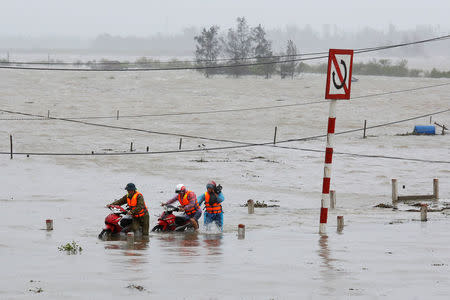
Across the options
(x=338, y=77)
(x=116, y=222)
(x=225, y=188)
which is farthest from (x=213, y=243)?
(x=225, y=188)

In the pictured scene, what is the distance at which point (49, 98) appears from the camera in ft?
232

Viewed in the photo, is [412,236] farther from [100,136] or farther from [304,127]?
[304,127]

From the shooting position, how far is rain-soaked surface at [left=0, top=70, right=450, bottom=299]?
1085 cm

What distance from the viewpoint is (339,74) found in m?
15.5

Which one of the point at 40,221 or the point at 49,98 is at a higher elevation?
the point at 49,98

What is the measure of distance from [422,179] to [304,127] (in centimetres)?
2138

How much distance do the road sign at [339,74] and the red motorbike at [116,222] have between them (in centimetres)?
526

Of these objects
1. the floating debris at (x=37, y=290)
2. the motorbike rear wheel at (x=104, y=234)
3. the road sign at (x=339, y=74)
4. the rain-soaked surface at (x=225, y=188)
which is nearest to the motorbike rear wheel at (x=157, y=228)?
the rain-soaked surface at (x=225, y=188)

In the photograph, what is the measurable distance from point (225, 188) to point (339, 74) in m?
18.5

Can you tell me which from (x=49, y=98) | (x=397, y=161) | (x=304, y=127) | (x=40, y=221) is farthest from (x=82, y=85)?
(x=40, y=221)

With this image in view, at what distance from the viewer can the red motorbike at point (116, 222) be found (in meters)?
17.8

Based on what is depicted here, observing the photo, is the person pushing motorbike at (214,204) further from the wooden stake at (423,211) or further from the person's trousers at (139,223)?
the wooden stake at (423,211)

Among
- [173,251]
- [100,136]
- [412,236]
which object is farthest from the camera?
[100,136]

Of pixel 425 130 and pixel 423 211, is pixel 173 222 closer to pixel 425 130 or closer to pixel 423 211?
pixel 423 211
